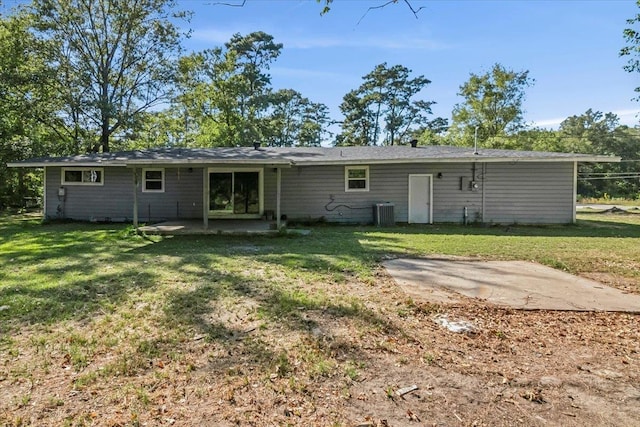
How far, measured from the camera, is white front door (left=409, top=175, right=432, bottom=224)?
12906 millimetres

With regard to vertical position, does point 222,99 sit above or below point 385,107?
below

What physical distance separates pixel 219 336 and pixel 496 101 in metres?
30.5

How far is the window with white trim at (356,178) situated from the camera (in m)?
13.0

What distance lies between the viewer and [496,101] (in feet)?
93.6

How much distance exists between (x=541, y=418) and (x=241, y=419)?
Answer: 1.72 m

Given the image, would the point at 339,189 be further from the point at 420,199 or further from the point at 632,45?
the point at 632,45

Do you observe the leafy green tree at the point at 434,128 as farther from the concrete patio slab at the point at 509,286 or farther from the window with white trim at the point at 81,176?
the concrete patio slab at the point at 509,286

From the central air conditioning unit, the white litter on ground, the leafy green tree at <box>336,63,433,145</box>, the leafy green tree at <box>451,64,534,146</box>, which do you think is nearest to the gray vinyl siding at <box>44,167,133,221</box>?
the central air conditioning unit

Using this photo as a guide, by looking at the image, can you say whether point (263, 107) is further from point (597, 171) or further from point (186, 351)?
point (597, 171)

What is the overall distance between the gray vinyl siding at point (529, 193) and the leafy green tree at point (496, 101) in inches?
656

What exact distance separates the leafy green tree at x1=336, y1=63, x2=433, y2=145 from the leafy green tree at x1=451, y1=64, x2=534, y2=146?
22.9 feet

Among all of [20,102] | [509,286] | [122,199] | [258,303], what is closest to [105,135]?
[20,102]

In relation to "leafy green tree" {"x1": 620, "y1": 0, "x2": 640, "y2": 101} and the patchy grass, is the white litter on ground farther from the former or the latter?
"leafy green tree" {"x1": 620, "y1": 0, "x2": 640, "y2": 101}

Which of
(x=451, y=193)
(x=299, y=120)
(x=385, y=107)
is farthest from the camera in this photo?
(x=299, y=120)
